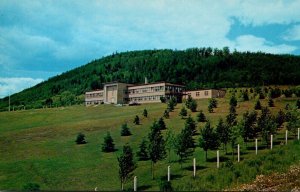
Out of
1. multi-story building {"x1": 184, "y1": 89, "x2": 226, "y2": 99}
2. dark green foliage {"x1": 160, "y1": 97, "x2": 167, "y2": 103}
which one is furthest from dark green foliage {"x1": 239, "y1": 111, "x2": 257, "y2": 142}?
dark green foliage {"x1": 160, "y1": 97, "x2": 167, "y2": 103}

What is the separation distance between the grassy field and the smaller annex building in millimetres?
41077

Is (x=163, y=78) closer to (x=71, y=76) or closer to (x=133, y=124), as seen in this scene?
(x=71, y=76)

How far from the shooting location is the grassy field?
30438 mm

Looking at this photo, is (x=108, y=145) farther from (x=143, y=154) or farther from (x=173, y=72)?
(x=173, y=72)

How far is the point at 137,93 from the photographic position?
109 metres

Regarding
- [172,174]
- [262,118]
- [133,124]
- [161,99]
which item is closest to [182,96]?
[161,99]

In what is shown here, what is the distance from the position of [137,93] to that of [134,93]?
86 cm

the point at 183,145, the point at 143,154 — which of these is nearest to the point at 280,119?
the point at 183,145

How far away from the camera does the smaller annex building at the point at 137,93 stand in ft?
334

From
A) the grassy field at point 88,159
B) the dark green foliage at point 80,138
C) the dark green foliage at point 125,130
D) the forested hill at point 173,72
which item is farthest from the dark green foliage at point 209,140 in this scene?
the forested hill at point 173,72

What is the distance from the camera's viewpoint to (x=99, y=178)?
35375 mm

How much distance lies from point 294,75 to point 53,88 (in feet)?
212

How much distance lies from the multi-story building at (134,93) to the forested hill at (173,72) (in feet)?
17.5

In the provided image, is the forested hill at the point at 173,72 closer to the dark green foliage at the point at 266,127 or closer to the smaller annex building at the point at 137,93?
the smaller annex building at the point at 137,93
